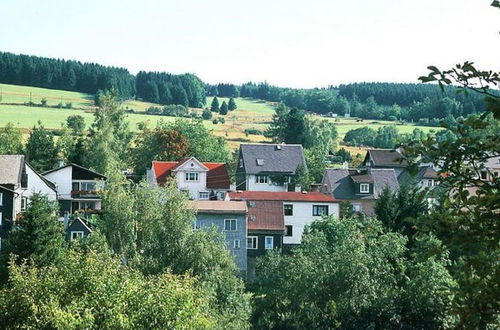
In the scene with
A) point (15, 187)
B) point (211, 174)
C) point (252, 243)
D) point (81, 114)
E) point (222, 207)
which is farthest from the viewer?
point (81, 114)

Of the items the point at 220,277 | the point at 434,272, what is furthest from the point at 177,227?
the point at 434,272

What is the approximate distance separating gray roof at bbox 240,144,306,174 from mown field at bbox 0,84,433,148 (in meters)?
43.4

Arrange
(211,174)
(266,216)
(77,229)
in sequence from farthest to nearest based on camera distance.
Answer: (211,174) → (266,216) → (77,229)

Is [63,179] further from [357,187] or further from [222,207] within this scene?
[357,187]

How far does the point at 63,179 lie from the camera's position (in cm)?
Result: 6681

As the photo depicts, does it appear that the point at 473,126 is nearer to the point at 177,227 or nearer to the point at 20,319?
the point at 20,319

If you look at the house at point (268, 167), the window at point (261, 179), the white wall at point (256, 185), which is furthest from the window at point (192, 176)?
the window at point (261, 179)

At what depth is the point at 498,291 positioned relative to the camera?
830 cm

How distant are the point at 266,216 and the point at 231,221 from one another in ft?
12.6

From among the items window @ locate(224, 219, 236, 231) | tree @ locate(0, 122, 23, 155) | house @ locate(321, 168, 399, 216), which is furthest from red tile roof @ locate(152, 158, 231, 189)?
tree @ locate(0, 122, 23, 155)

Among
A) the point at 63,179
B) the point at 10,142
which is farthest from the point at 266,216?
the point at 10,142

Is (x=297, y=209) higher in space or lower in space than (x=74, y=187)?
lower

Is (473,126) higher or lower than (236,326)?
higher

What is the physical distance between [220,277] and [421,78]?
3262cm
